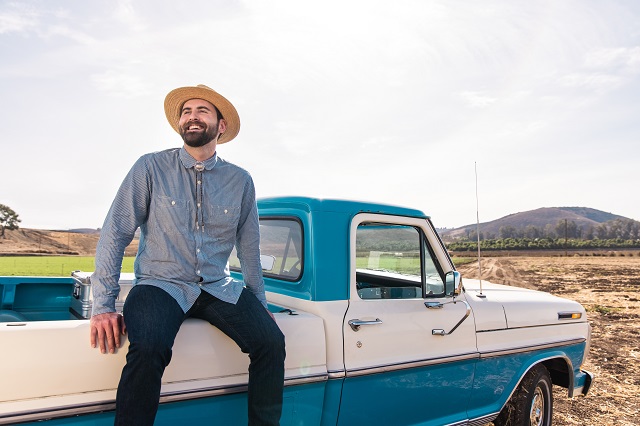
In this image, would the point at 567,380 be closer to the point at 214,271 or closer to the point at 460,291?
the point at 460,291

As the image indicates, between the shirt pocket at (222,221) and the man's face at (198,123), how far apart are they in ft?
1.14

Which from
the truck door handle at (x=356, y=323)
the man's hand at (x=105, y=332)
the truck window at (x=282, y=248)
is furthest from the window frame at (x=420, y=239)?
the man's hand at (x=105, y=332)

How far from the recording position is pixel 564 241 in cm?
7362

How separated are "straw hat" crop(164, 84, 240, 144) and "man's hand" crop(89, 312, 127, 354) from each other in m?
1.15

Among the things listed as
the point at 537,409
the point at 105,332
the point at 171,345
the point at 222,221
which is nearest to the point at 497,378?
the point at 537,409

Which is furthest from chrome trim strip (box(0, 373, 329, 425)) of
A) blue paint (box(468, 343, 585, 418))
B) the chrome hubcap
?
the chrome hubcap

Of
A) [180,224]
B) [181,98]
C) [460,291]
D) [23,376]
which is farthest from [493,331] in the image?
[23,376]

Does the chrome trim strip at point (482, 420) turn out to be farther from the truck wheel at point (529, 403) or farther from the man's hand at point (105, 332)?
the man's hand at point (105, 332)

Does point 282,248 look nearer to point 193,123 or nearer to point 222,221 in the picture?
point 222,221

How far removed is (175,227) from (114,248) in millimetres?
280

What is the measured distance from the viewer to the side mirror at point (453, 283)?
3037 mm

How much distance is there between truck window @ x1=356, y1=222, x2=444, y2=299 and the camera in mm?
2881

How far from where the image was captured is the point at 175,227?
2211 mm

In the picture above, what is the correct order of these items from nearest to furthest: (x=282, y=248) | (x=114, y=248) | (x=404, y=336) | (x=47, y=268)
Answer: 1. (x=114, y=248)
2. (x=404, y=336)
3. (x=282, y=248)
4. (x=47, y=268)
